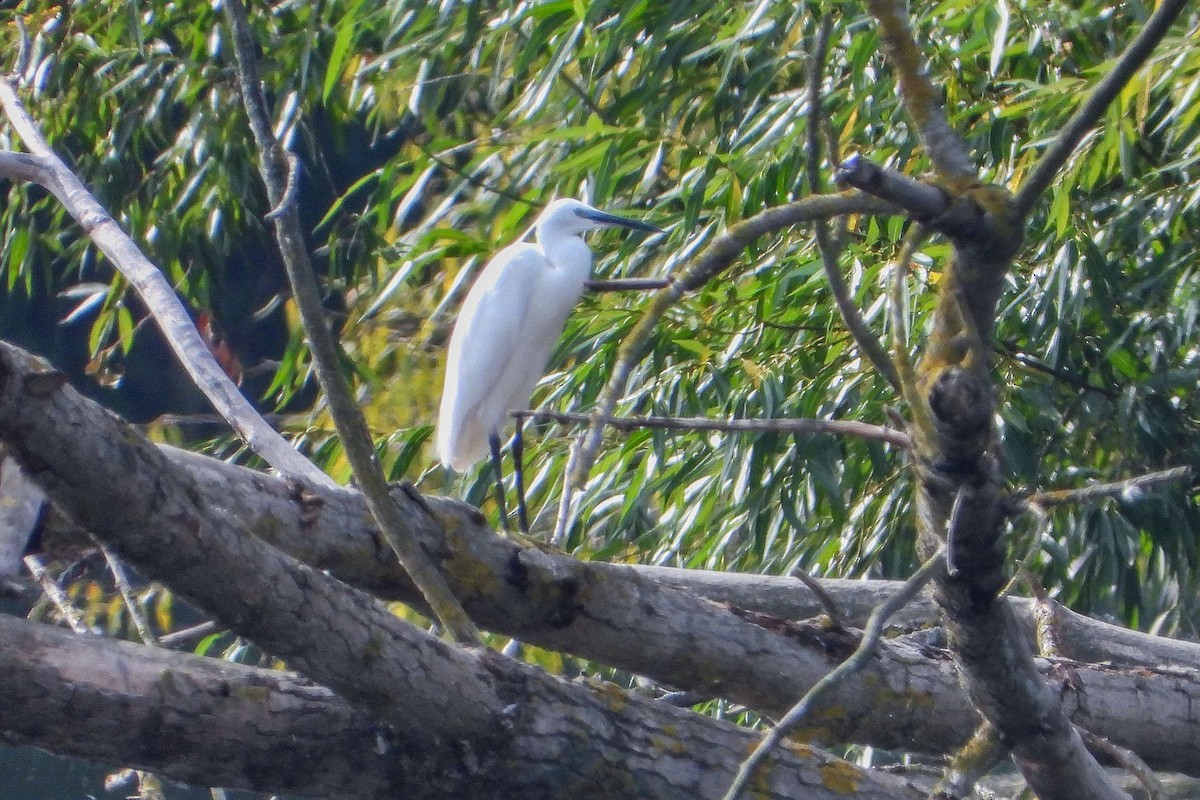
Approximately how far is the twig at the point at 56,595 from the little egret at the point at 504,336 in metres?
1.29

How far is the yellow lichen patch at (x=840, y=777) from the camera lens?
0.94m

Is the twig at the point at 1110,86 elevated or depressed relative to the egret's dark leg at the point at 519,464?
elevated

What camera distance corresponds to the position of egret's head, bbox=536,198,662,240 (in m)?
2.07

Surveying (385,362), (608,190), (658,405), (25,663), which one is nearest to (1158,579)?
(658,405)

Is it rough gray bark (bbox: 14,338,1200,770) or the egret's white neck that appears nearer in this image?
rough gray bark (bbox: 14,338,1200,770)

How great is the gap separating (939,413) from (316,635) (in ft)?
1.19

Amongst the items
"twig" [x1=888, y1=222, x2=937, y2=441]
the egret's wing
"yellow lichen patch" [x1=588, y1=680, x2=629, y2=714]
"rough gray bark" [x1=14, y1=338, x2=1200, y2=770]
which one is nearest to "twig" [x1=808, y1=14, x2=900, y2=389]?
"twig" [x1=888, y1=222, x2=937, y2=441]

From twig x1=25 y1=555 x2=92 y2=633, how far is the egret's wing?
1.36 metres

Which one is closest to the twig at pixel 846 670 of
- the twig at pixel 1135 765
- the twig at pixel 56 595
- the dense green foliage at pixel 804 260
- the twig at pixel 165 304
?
the twig at pixel 1135 765

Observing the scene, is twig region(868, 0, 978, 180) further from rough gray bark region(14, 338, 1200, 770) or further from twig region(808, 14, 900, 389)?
rough gray bark region(14, 338, 1200, 770)

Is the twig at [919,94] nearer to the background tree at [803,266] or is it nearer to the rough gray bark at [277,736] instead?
the rough gray bark at [277,736]

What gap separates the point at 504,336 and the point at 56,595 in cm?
151

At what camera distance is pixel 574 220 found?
2254mm

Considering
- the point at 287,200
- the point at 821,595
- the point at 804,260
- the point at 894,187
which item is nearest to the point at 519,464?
the point at 804,260
